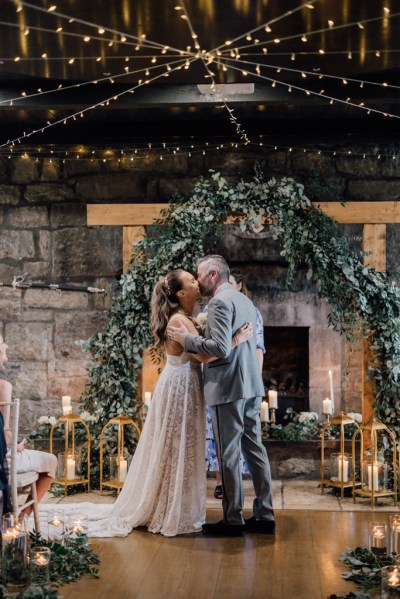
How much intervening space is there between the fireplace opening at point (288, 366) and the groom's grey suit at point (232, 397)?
9.15 ft

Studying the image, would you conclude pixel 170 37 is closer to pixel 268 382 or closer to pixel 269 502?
pixel 269 502

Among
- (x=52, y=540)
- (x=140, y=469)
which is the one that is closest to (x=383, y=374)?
(x=140, y=469)

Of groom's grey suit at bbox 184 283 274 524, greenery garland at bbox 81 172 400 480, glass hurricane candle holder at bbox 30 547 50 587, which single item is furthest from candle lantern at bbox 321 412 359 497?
glass hurricane candle holder at bbox 30 547 50 587

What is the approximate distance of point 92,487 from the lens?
A: 6758 millimetres

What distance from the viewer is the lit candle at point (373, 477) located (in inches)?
244

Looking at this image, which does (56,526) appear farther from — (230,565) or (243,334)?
(243,334)

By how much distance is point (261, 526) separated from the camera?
5414 millimetres

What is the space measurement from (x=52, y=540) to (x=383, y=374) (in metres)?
2.96

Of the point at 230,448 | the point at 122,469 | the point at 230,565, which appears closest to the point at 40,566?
the point at 230,565

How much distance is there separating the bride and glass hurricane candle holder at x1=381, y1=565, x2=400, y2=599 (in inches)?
62.1

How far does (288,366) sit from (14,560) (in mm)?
4587

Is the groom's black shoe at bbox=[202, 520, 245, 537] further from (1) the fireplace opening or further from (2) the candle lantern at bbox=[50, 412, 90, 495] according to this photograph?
(1) the fireplace opening

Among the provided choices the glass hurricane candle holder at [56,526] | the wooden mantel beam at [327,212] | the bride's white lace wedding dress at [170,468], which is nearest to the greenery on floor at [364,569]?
the bride's white lace wedding dress at [170,468]

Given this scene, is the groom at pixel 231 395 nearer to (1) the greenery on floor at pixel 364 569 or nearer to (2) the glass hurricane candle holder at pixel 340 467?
(1) the greenery on floor at pixel 364 569
